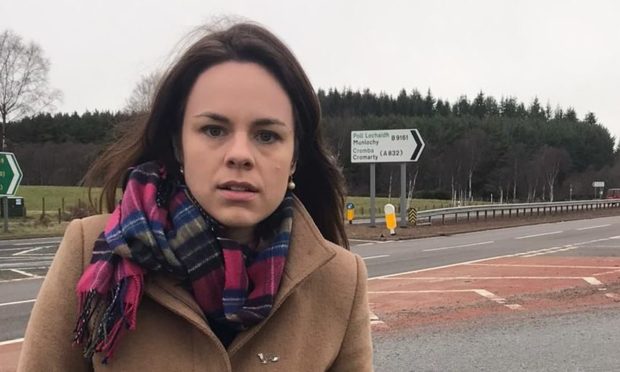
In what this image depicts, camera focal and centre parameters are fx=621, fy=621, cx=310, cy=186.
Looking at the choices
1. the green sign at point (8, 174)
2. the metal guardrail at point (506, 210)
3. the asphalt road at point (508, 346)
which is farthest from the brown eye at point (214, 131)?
the metal guardrail at point (506, 210)

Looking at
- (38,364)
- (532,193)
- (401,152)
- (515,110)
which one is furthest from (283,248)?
(515,110)

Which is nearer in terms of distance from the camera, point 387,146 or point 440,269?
point 440,269

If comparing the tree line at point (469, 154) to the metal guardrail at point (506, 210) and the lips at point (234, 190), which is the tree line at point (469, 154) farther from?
the lips at point (234, 190)

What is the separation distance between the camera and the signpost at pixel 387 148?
26.7m

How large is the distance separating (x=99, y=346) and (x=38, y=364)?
0.48 feet

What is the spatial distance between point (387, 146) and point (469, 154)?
247 ft

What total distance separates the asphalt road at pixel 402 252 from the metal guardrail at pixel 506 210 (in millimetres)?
7415

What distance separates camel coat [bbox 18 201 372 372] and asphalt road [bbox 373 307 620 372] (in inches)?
153

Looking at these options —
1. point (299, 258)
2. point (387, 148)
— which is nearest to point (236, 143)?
point (299, 258)

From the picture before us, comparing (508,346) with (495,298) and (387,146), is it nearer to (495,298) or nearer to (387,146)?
(495,298)

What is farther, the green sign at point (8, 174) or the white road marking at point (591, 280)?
the green sign at point (8, 174)

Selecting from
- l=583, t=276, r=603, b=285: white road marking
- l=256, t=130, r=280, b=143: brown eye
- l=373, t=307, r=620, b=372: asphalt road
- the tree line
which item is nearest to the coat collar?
l=256, t=130, r=280, b=143: brown eye

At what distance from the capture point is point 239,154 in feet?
4.73

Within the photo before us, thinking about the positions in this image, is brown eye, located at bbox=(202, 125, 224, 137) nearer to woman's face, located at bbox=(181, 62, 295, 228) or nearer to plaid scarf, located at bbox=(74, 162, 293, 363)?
woman's face, located at bbox=(181, 62, 295, 228)
